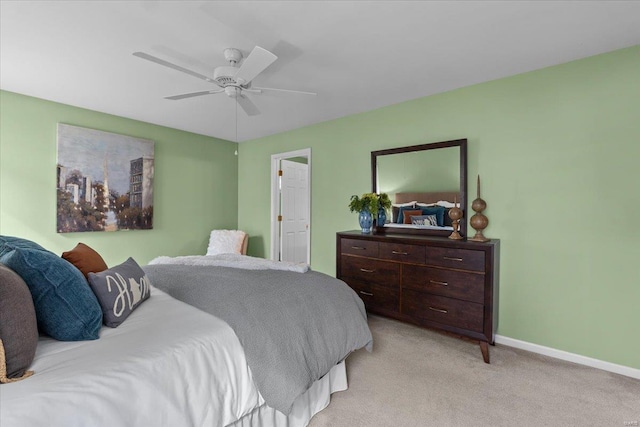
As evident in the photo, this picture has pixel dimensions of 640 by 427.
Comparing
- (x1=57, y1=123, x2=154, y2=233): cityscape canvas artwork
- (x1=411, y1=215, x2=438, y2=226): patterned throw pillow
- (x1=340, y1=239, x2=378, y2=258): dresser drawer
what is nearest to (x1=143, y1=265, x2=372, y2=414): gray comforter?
(x1=340, y1=239, x2=378, y2=258): dresser drawer

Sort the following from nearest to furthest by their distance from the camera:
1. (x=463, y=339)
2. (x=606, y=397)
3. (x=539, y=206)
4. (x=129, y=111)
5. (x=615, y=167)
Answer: (x=606, y=397) < (x=615, y=167) < (x=539, y=206) < (x=463, y=339) < (x=129, y=111)

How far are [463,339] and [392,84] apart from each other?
2536mm

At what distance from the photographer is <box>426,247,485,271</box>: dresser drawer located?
2400mm

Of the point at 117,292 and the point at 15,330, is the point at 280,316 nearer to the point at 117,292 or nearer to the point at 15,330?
the point at 117,292

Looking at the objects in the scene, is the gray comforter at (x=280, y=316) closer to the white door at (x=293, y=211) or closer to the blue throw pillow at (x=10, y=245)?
the blue throw pillow at (x=10, y=245)

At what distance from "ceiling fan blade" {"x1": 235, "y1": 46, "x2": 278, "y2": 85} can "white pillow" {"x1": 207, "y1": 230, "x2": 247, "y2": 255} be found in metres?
2.80

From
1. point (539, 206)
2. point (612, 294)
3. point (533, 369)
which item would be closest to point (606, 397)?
point (533, 369)

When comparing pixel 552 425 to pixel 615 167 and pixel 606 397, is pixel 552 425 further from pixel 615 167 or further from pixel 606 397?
pixel 615 167

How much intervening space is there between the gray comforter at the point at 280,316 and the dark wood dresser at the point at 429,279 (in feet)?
2.89

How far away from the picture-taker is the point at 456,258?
250 cm

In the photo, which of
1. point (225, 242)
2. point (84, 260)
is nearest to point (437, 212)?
point (84, 260)

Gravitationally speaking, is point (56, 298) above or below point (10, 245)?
below

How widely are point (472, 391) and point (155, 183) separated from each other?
432 centimetres

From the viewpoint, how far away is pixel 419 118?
325cm
